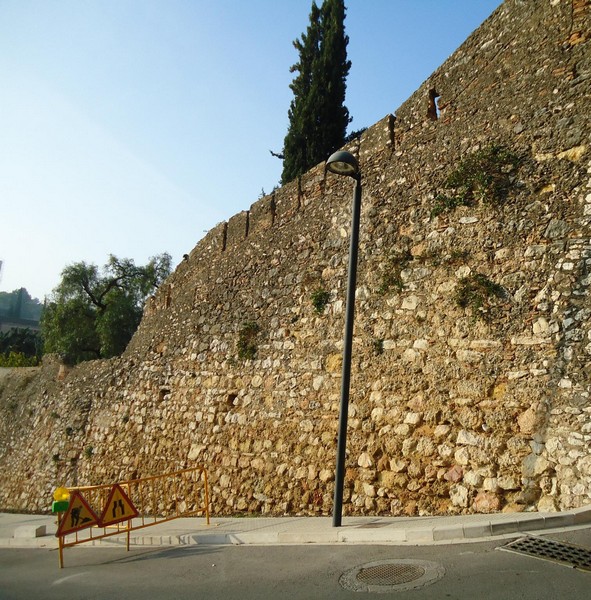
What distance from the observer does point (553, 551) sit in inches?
170

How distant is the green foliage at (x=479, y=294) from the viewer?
6.58 meters

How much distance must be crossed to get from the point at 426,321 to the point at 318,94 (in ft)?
43.7

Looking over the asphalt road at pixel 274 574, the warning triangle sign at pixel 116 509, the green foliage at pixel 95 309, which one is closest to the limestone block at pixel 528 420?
the asphalt road at pixel 274 574

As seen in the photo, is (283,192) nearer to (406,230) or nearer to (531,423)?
(406,230)

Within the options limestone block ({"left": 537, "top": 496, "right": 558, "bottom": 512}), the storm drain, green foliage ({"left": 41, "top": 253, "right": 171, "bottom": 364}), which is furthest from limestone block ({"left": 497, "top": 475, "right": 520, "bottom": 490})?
green foliage ({"left": 41, "top": 253, "right": 171, "bottom": 364})

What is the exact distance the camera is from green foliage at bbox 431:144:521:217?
6.91 m

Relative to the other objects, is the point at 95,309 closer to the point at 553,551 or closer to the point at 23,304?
the point at 553,551

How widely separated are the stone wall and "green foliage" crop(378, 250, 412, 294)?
21 millimetres

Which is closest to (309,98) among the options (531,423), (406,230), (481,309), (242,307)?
(242,307)

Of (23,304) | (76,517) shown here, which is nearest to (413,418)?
(76,517)

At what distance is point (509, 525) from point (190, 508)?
19.7ft

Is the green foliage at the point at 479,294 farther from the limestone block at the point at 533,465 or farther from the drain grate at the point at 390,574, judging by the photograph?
the drain grate at the point at 390,574

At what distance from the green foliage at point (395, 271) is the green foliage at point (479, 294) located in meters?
0.96

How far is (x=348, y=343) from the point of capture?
260 inches
